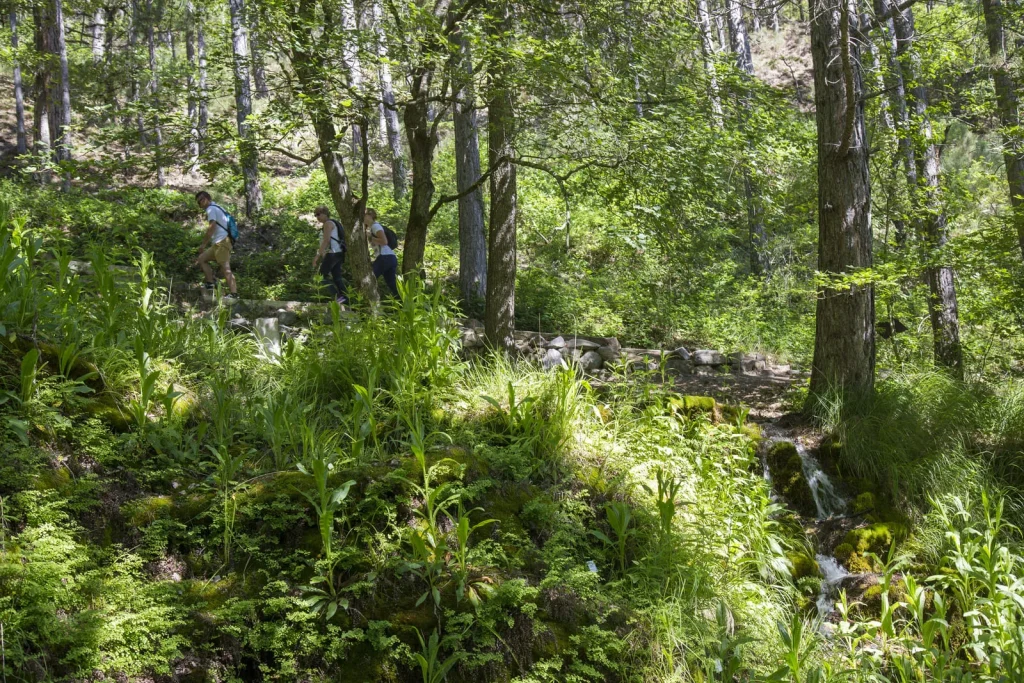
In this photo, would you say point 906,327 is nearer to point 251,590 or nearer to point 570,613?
point 570,613

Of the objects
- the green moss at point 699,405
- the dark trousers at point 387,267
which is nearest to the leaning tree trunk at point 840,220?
the green moss at point 699,405

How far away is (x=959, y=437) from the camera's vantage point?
648 cm

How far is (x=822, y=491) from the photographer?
6707mm

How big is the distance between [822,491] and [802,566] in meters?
1.42

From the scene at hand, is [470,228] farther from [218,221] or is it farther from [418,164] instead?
[418,164]

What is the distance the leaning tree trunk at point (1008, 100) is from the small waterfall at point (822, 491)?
3055 mm

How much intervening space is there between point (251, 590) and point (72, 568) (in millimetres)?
667

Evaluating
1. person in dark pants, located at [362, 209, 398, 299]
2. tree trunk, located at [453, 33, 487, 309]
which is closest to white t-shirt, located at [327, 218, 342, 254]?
person in dark pants, located at [362, 209, 398, 299]

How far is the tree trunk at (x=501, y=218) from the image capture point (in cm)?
665

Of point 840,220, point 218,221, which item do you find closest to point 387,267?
point 218,221

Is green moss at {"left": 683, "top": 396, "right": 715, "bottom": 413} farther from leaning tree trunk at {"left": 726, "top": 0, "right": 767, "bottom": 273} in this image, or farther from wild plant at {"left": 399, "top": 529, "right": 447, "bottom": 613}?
wild plant at {"left": 399, "top": 529, "right": 447, "bottom": 613}

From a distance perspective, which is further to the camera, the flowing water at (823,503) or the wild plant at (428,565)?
the flowing water at (823,503)

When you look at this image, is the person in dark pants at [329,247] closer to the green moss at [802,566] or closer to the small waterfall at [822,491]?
the small waterfall at [822,491]

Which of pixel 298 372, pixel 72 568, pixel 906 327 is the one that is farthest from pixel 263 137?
pixel 906 327
